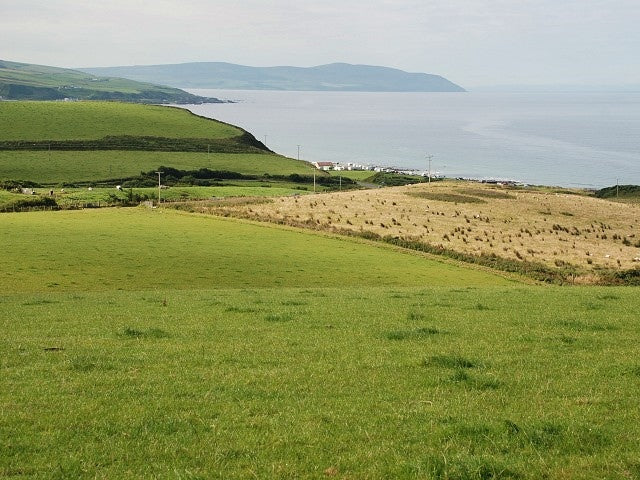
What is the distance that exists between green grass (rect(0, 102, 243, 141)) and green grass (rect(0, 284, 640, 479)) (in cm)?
15552

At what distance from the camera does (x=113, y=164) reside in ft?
472

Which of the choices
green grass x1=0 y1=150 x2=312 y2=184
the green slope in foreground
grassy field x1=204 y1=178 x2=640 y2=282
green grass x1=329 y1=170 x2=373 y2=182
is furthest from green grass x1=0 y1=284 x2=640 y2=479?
green grass x1=329 y1=170 x2=373 y2=182

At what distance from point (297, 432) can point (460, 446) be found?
2.30 metres

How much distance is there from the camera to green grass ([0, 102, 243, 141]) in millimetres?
165250

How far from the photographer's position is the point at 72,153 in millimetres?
150250

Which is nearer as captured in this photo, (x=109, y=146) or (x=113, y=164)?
(x=113, y=164)

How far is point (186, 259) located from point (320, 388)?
3534cm

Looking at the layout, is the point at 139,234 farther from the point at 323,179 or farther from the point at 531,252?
the point at 323,179

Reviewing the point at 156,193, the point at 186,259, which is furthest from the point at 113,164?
the point at 186,259

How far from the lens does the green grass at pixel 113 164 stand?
129125mm

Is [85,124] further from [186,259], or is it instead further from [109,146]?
[186,259]

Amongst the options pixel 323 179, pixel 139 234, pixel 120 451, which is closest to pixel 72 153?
pixel 323 179

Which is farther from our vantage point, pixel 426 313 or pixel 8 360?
pixel 426 313

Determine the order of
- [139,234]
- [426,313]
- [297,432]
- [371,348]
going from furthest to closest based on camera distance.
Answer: [139,234] → [426,313] → [371,348] → [297,432]
